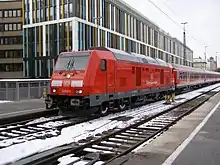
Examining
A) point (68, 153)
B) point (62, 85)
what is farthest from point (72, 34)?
point (68, 153)

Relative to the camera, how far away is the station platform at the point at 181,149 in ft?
23.9

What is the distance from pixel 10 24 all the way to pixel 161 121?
2644 inches

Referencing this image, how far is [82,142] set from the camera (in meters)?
9.40

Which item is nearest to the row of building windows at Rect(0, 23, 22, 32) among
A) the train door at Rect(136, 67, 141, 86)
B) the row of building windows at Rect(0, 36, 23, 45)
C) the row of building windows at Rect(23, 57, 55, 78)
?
the row of building windows at Rect(0, 36, 23, 45)

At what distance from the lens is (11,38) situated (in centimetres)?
7475

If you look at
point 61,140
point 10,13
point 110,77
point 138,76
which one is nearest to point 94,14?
point 10,13

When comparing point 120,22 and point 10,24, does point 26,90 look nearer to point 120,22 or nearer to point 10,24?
point 120,22

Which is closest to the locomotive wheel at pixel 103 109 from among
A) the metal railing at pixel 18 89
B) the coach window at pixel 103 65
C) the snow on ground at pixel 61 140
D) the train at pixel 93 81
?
the train at pixel 93 81

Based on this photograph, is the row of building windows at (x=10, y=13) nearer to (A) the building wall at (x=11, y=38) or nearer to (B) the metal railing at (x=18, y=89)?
(A) the building wall at (x=11, y=38)

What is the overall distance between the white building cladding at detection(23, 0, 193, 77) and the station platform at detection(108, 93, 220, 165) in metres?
42.2

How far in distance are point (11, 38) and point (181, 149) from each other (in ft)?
236

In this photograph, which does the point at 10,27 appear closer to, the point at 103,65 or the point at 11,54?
the point at 11,54

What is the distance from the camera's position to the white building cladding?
52844 mm

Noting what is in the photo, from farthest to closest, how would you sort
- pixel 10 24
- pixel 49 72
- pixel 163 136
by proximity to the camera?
1. pixel 10 24
2. pixel 49 72
3. pixel 163 136
